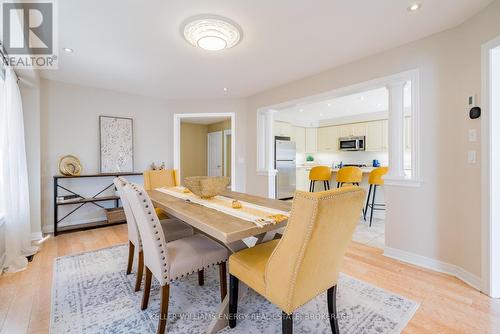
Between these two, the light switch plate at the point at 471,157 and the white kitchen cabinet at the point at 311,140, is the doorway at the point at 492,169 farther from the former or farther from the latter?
the white kitchen cabinet at the point at 311,140

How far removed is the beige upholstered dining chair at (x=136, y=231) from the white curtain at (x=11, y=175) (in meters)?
1.21

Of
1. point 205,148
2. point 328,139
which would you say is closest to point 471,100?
point 328,139

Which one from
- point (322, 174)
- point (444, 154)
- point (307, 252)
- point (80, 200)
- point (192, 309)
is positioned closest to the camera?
point (307, 252)

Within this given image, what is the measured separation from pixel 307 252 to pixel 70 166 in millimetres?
3984

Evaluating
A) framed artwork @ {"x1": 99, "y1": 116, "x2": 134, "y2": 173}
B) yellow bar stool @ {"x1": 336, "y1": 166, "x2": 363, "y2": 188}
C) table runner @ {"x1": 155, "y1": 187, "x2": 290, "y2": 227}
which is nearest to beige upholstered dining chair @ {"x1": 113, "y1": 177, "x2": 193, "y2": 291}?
table runner @ {"x1": 155, "y1": 187, "x2": 290, "y2": 227}

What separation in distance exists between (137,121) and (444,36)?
14.9 feet

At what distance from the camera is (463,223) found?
2.09 m

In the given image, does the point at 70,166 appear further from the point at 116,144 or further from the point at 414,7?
the point at 414,7

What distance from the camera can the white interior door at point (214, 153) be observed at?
694 cm

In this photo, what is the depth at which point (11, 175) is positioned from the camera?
2334mm

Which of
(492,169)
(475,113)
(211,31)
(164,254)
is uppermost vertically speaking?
(211,31)

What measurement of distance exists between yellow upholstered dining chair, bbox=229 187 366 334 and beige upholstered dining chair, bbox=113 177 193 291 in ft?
3.15

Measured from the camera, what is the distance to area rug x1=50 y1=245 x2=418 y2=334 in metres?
1.48

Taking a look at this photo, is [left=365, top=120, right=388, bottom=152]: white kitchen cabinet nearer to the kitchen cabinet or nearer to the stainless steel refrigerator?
the kitchen cabinet
